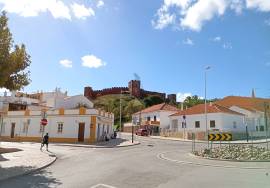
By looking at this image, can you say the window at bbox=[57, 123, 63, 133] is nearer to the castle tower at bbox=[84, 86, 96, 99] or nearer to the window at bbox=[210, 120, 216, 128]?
the window at bbox=[210, 120, 216, 128]

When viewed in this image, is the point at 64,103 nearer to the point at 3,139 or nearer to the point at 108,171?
the point at 3,139

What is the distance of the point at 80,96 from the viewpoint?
2127 inches

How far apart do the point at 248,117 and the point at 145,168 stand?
152 feet

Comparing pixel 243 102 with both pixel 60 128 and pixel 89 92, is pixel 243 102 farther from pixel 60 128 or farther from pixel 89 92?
pixel 89 92

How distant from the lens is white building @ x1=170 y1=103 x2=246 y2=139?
51231 millimetres

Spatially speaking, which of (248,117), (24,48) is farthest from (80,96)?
(24,48)

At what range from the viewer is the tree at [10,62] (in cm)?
1745

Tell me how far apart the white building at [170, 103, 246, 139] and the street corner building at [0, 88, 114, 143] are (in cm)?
1403

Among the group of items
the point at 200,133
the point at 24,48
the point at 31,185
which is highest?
the point at 24,48

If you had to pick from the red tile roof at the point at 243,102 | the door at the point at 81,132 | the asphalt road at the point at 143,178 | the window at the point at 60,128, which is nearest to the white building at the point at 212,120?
the red tile roof at the point at 243,102

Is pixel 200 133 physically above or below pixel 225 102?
below

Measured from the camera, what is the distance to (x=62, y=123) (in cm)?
4344

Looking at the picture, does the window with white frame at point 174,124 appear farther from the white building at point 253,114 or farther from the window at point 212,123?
the white building at point 253,114

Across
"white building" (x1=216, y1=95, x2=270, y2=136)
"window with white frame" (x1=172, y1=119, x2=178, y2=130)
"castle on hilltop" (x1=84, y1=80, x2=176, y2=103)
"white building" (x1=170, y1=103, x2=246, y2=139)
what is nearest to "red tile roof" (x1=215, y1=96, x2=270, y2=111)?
"white building" (x1=216, y1=95, x2=270, y2=136)
